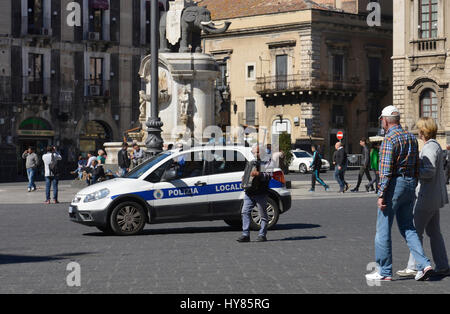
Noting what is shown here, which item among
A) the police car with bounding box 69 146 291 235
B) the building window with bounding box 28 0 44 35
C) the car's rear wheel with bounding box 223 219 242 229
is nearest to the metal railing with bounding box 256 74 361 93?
the building window with bounding box 28 0 44 35

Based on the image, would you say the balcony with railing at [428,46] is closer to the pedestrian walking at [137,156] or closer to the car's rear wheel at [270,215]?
the pedestrian walking at [137,156]

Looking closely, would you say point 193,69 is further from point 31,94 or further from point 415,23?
point 415,23

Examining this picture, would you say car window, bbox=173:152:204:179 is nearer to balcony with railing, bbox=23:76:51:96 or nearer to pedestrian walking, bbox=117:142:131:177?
pedestrian walking, bbox=117:142:131:177

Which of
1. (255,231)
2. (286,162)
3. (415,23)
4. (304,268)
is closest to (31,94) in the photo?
(286,162)

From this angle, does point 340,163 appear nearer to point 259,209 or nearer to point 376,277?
point 259,209

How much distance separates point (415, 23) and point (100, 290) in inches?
2046

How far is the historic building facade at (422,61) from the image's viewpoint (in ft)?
193

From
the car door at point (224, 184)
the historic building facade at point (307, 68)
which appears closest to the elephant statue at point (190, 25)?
the car door at point (224, 184)

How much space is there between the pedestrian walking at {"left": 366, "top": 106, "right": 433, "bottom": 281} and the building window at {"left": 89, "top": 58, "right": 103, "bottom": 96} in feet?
164

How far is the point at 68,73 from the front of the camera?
2322 inches

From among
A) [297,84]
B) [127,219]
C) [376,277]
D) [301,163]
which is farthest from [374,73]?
[376,277]

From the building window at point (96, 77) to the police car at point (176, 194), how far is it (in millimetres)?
42550

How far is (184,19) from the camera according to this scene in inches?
1331

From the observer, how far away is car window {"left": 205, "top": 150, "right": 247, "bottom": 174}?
17.9 m
